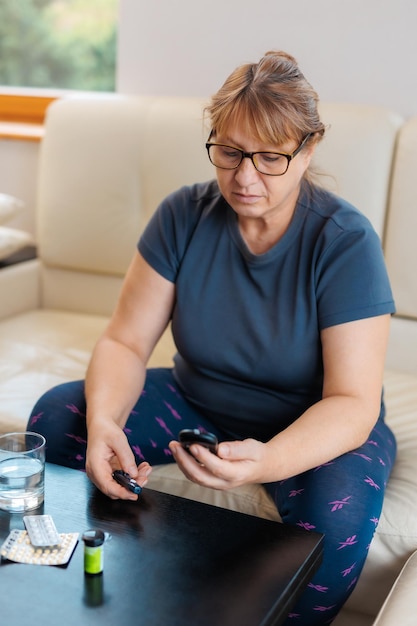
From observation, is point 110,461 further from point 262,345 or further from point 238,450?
point 262,345

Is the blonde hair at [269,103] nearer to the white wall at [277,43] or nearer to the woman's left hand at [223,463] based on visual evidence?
the woman's left hand at [223,463]

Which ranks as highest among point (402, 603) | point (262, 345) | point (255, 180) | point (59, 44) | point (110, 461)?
point (59, 44)

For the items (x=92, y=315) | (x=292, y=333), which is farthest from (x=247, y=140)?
(x=92, y=315)

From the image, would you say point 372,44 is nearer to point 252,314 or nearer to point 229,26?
point 229,26

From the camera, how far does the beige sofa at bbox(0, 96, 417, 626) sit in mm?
1971

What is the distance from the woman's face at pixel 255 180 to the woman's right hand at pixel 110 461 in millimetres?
438

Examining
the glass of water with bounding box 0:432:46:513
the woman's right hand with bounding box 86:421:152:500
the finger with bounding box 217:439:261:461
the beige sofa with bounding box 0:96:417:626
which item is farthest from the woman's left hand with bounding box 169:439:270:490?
the beige sofa with bounding box 0:96:417:626

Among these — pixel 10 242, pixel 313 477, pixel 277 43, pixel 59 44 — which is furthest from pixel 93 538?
pixel 59 44

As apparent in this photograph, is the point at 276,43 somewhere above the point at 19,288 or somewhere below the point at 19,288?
above

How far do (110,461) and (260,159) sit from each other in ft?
→ 1.81

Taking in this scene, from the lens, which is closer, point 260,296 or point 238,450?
point 238,450

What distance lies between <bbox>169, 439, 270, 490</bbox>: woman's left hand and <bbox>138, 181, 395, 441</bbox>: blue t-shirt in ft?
0.97

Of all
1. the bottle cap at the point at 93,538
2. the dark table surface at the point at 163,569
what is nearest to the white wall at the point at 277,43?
the dark table surface at the point at 163,569

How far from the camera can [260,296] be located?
1552 millimetres
